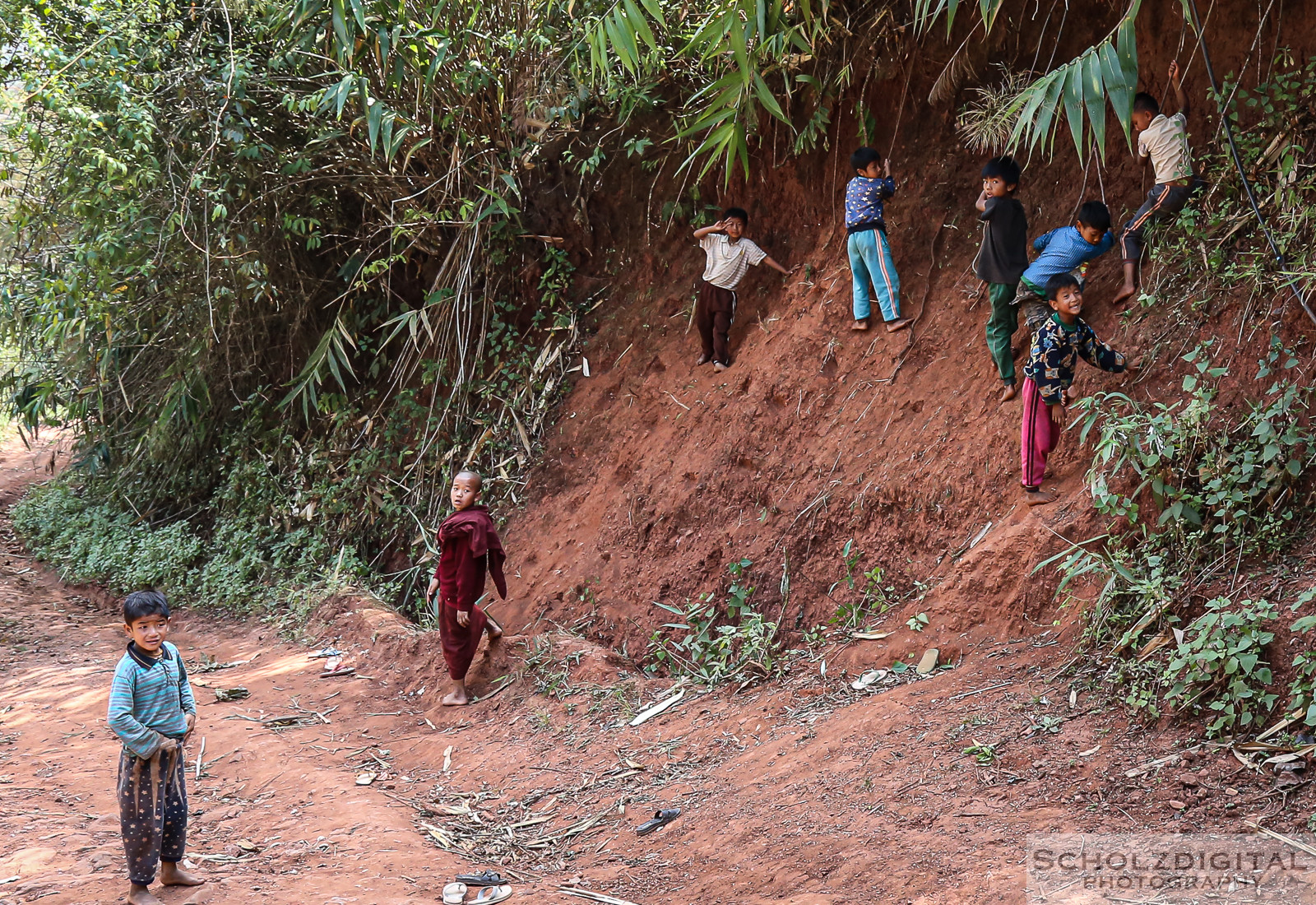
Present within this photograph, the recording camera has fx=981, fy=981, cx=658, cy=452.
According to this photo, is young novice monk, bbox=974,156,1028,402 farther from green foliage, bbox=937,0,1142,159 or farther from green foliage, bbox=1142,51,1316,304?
green foliage, bbox=937,0,1142,159

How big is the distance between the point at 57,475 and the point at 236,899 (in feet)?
36.5

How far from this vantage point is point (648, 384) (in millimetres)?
7547

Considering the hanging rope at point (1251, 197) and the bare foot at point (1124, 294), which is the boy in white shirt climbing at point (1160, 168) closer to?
the bare foot at point (1124, 294)

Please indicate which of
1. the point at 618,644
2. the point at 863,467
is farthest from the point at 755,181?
the point at 618,644

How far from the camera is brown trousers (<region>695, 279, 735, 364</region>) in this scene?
6.94 meters

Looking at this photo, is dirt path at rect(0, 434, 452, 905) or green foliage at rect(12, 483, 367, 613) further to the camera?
green foliage at rect(12, 483, 367, 613)

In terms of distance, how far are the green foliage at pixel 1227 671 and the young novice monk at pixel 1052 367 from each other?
1.30 m

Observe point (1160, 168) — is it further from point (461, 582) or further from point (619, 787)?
point (461, 582)

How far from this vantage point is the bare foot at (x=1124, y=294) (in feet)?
16.5

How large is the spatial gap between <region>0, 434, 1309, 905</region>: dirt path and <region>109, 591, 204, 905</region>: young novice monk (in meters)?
0.15

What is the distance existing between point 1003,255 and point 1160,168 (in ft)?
2.78

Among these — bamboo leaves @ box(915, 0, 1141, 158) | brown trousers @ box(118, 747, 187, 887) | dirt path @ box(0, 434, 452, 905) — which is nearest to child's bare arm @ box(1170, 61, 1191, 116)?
bamboo leaves @ box(915, 0, 1141, 158)

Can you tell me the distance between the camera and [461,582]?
229 inches

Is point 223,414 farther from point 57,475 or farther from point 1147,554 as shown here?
point 1147,554
